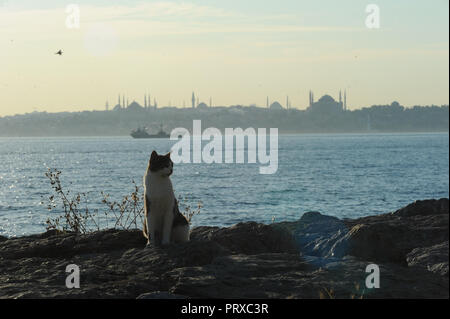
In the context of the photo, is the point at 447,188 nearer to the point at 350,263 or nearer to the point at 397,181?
the point at 397,181

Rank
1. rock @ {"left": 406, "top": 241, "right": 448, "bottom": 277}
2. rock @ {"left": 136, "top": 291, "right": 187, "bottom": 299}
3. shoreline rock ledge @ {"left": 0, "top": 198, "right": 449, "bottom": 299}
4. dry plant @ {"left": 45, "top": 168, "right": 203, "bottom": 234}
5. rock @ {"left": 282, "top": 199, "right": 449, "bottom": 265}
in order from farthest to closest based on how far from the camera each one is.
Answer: dry plant @ {"left": 45, "top": 168, "right": 203, "bottom": 234} → rock @ {"left": 282, "top": 199, "right": 449, "bottom": 265} → rock @ {"left": 406, "top": 241, "right": 448, "bottom": 277} → shoreline rock ledge @ {"left": 0, "top": 198, "right": 449, "bottom": 299} → rock @ {"left": 136, "top": 291, "right": 187, "bottom": 299}

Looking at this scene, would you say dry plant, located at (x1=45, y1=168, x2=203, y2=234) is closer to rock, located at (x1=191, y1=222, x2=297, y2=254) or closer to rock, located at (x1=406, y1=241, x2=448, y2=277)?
rock, located at (x1=191, y1=222, x2=297, y2=254)

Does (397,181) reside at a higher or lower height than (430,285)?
lower

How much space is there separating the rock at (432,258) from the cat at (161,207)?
392 centimetres

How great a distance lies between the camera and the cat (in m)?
10.5

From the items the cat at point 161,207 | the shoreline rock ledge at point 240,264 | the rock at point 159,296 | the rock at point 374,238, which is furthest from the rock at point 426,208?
the rock at point 159,296

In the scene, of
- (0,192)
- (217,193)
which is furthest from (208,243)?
(0,192)

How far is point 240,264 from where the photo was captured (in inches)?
345

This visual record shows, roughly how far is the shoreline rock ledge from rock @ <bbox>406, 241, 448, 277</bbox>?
0.05 feet

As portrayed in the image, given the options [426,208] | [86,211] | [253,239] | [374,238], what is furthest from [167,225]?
[426,208]

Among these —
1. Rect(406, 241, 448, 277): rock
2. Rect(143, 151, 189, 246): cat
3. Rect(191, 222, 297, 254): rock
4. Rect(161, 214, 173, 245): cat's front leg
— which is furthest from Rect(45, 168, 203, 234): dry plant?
Rect(406, 241, 448, 277): rock

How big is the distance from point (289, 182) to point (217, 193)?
57.4 ft

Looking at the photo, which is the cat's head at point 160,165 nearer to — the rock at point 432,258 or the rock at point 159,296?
the rock at point 159,296
